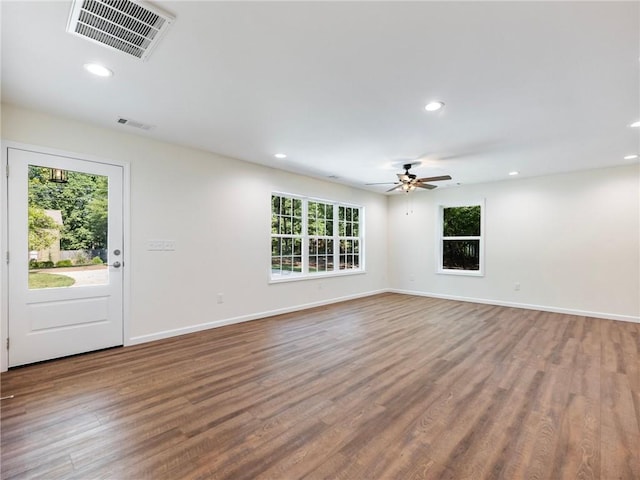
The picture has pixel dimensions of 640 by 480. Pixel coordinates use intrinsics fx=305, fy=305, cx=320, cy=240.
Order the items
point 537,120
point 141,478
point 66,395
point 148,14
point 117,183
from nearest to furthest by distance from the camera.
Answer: point 141,478 < point 148,14 < point 66,395 < point 537,120 < point 117,183

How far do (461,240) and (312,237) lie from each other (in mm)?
3470

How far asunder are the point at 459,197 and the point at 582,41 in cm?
507

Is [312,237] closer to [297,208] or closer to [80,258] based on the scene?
[297,208]

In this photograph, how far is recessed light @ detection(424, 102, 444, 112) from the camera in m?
2.88

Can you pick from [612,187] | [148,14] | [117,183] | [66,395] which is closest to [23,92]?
[117,183]

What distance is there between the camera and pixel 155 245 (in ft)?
13.1

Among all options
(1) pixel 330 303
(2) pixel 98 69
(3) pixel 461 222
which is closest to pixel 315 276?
(1) pixel 330 303

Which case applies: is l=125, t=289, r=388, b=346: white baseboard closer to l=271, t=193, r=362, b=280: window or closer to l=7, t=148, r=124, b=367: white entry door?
l=7, t=148, r=124, b=367: white entry door

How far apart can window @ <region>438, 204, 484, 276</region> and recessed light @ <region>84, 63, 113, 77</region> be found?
660 cm

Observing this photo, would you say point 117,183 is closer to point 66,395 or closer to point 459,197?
point 66,395

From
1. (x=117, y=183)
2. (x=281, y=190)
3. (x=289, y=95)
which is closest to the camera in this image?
(x=289, y=95)

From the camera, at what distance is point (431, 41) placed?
2.00 metres

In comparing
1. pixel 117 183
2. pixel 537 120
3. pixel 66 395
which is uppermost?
pixel 537 120

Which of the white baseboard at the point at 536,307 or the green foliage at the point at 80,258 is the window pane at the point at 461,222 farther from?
the green foliage at the point at 80,258
